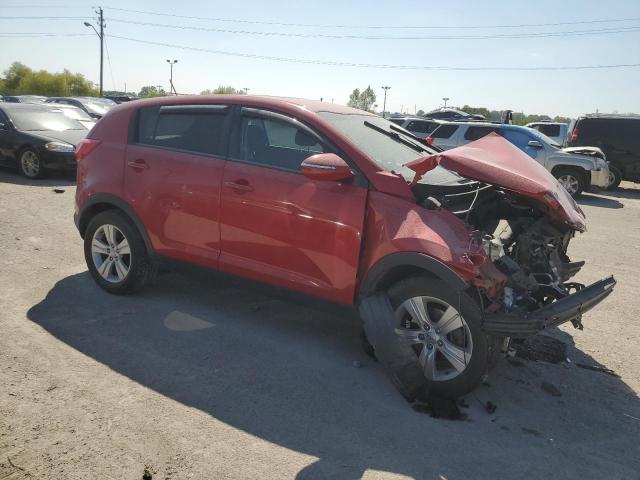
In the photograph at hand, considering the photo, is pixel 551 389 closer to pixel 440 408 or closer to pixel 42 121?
pixel 440 408

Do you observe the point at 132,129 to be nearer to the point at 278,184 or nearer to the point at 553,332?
the point at 278,184

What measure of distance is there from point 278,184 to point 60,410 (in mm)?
2008

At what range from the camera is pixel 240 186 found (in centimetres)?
402

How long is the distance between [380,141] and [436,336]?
5.33 feet

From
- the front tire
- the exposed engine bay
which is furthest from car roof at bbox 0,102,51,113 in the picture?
the exposed engine bay

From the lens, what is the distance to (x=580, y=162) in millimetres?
13125

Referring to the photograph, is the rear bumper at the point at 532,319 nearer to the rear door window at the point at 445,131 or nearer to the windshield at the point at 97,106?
the rear door window at the point at 445,131

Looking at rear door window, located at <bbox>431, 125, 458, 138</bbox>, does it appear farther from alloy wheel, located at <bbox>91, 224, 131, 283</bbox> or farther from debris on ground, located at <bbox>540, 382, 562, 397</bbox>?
debris on ground, located at <bbox>540, 382, 562, 397</bbox>

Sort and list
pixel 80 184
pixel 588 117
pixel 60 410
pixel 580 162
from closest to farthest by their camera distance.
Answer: pixel 60 410 < pixel 80 184 < pixel 580 162 < pixel 588 117

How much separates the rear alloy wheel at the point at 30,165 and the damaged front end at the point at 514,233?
1002 cm

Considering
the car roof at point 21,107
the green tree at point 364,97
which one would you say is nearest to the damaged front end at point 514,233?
the car roof at point 21,107

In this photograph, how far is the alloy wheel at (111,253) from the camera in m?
4.82

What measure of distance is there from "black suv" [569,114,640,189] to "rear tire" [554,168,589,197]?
2.31 m

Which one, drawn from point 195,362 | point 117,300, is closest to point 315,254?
point 195,362
